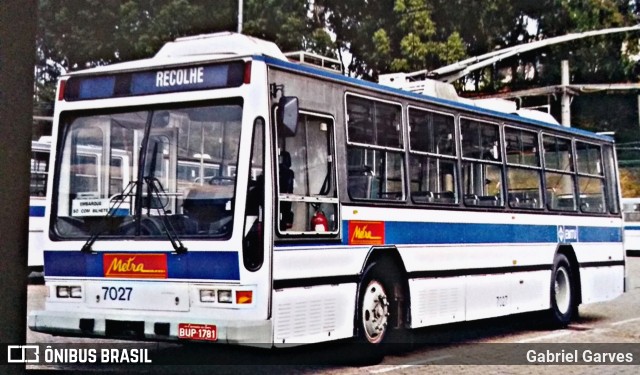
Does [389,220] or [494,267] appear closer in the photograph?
[389,220]

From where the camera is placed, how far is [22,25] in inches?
185

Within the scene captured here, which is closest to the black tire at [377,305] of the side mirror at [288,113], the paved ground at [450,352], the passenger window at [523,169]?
the paved ground at [450,352]

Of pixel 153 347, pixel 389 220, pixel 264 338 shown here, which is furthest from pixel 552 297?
pixel 264 338

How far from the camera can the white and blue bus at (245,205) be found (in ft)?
28.5

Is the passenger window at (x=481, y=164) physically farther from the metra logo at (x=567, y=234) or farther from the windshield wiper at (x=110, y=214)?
the windshield wiper at (x=110, y=214)

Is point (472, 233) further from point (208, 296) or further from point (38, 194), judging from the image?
point (38, 194)

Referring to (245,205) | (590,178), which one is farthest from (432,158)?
(590,178)

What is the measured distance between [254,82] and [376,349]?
3239mm

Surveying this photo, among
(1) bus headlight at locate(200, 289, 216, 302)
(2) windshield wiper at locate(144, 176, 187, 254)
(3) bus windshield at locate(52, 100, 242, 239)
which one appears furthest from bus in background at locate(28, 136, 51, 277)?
(1) bus headlight at locate(200, 289, 216, 302)

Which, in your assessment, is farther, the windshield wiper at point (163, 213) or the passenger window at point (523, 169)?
the passenger window at point (523, 169)

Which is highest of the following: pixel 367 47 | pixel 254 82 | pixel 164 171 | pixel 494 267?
pixel 367 47

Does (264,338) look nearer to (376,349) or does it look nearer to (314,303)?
(314,303)

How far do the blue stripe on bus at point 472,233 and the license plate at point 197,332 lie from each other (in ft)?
6.43

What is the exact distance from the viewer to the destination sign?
8.95m
